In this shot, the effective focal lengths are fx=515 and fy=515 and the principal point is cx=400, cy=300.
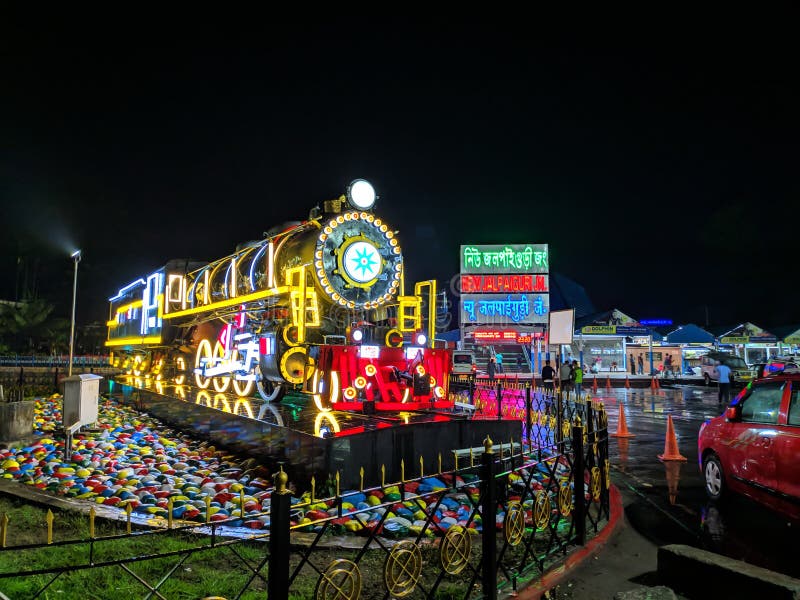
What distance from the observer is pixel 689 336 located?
31.9 meters

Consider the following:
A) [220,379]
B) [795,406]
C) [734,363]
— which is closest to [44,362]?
[220,379]

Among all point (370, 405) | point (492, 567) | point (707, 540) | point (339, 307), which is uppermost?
point (339, 307)

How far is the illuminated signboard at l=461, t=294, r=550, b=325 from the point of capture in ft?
106

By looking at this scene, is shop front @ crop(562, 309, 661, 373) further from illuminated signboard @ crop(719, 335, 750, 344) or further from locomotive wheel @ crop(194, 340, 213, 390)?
locomotive wheel @ crop(194, 340, 213, 390)

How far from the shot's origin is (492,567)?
340 centimetres

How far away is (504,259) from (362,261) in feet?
79.2

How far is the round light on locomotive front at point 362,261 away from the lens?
9.61m

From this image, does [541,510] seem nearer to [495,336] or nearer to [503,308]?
[495,336]

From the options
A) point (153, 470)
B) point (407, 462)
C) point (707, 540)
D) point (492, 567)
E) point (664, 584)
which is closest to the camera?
point (492, 567)

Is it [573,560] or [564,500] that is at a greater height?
[564,500]

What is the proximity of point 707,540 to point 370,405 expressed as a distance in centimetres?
480

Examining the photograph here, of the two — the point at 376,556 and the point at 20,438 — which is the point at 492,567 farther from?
the point at 20,438

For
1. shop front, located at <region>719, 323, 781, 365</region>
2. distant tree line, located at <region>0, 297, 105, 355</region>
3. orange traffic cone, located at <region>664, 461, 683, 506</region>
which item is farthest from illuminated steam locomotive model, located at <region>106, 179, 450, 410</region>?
distant tree line, located at <region>0, 297, 105, 355</region>

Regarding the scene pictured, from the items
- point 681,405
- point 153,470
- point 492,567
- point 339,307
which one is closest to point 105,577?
point 492,567
